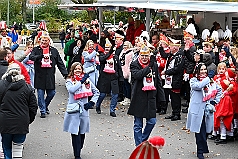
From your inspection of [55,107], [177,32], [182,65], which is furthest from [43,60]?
[177,32]

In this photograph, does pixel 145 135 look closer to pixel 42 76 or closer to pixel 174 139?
pixel 174 139

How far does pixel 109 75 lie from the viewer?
12336 millimetres

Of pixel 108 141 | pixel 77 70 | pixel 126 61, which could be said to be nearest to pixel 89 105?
pixel 77 70

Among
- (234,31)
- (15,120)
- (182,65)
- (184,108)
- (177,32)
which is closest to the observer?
(15,120)

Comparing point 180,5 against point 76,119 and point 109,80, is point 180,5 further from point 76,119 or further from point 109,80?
point 76,119

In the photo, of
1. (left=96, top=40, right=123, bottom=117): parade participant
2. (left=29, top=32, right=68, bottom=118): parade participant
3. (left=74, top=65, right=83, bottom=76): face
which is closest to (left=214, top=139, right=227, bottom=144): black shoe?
(left=74, top=65, right=83, bottom=76): face

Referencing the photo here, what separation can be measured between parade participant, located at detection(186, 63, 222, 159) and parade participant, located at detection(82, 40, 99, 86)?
468 cm

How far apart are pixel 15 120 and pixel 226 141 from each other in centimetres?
432

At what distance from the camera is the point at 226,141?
380 inches

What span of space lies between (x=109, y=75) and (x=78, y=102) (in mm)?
4285

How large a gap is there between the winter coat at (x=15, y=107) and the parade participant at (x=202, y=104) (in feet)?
8.84

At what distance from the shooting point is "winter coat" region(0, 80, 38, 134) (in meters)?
7.00

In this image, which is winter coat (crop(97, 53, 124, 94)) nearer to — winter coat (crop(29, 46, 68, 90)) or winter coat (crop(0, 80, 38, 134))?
winter coat (crop(29, 46, 68, 90))

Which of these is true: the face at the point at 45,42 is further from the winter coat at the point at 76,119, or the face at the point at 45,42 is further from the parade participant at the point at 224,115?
the parade participant at the point at 224,115
